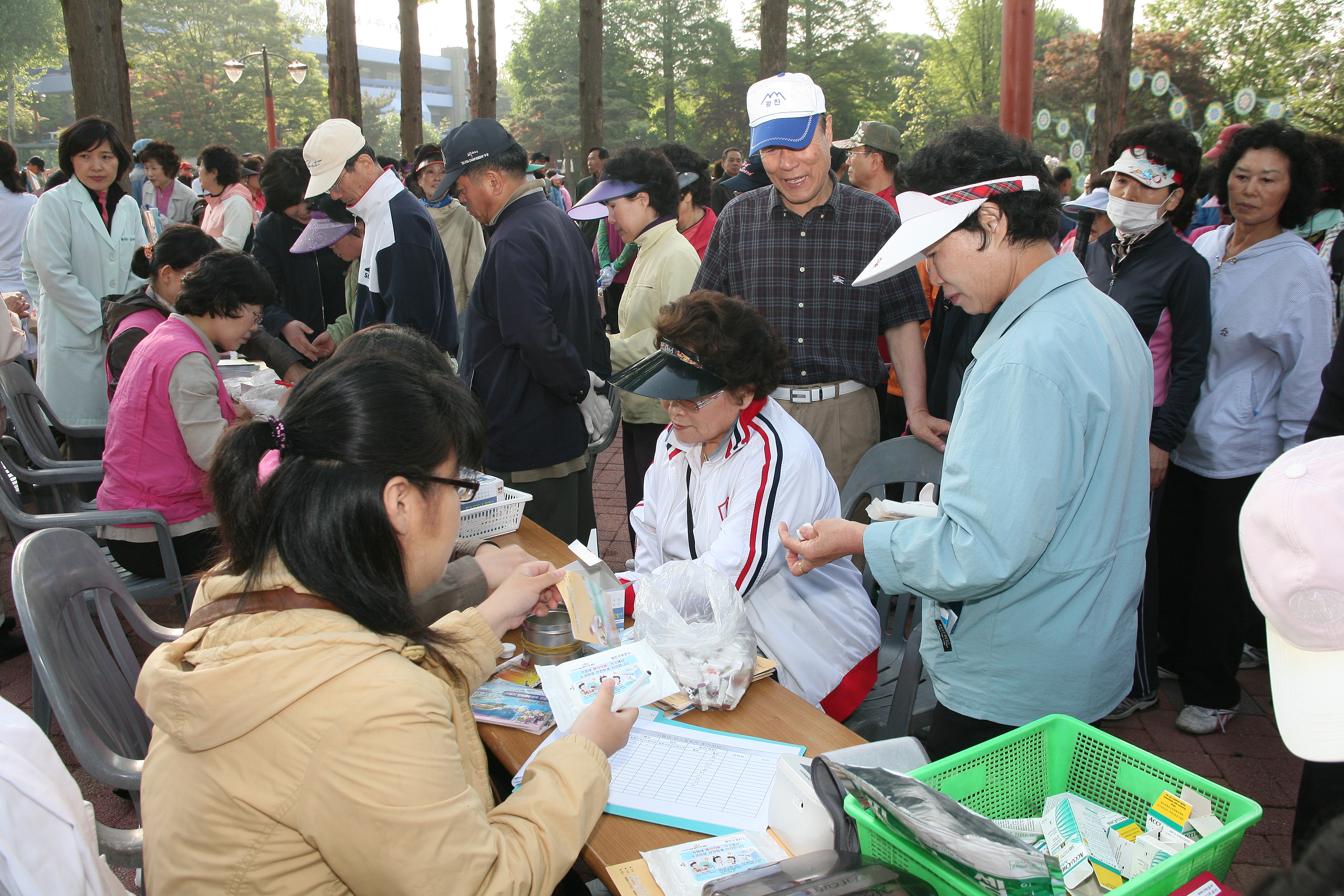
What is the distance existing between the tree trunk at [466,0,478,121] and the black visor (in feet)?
40.4

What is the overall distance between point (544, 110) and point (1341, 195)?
157 ft

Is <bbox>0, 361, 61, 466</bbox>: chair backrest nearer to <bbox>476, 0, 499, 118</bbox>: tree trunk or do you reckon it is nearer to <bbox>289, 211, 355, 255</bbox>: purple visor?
<bbox>289, 211, 355, 255</bbox>: purple visor

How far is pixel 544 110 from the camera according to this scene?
1852 inches

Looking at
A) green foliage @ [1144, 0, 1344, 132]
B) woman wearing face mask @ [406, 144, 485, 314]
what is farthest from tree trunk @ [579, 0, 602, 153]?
green foliage @ [1144, 0, 1344, 132]

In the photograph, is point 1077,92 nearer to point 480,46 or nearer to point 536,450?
point 480,46

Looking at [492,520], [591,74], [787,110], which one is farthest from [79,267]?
[591,74]

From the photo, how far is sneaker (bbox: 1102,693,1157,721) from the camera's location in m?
3.21

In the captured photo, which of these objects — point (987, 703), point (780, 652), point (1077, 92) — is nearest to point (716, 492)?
point (780, 652)

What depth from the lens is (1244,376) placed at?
3.07 meters

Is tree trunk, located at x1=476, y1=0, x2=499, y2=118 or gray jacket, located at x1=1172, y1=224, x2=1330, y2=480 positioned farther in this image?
tree trunk, located at x1=476, y1=0, x2=499, y2=118

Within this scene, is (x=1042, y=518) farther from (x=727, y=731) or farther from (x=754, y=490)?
(x=754, y=490)

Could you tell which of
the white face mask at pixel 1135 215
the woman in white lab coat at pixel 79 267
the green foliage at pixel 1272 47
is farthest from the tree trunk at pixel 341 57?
the green foliage at pixel 1272 47

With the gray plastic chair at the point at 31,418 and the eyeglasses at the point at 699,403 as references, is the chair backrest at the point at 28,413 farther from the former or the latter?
the eyeglasses at the point at 699,403

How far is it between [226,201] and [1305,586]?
24.3 ft
